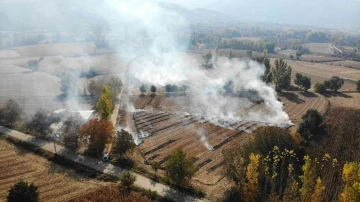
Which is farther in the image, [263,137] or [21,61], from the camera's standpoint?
Answer: [21,61]

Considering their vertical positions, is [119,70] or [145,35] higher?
[145,35]

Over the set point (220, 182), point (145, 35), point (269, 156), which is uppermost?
point (145, 35)

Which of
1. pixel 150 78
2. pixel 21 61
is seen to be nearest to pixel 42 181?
pixel 150 78

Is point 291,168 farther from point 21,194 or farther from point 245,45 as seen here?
point 245,45

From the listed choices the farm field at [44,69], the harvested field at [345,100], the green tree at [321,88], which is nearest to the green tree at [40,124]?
the farm field at [44,69]

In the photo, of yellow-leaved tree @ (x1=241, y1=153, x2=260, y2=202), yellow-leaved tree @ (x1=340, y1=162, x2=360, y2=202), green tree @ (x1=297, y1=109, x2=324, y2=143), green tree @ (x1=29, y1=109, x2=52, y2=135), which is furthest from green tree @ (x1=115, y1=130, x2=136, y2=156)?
yellow-leaved tree @ (x1=340, y1=162, x2=360, y2=202)

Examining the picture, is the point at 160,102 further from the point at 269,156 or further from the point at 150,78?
the point at 269,156

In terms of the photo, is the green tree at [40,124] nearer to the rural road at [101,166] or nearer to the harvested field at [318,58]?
the rural road at [101,166]
